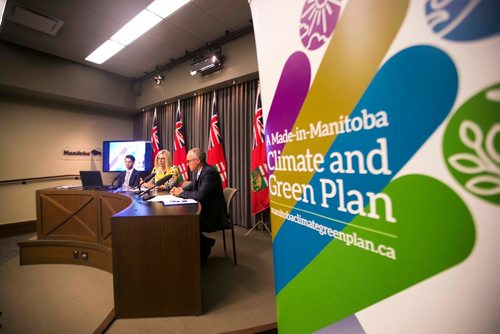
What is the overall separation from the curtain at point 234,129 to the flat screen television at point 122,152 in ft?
3.13

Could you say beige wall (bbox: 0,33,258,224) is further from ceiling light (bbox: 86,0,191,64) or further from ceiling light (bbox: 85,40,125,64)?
ceiling light (bbox: 86,0,191,64)

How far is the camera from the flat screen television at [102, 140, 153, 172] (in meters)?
4.44

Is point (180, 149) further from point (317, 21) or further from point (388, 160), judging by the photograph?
point (388, 160)

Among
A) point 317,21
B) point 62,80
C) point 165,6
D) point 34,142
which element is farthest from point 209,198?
point 34,142

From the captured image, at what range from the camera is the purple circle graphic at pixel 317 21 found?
0.64 m

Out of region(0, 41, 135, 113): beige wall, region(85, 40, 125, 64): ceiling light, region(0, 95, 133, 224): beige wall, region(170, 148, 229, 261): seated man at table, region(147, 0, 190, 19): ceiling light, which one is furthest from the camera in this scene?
region(0, 95, 133, 224): beige wall

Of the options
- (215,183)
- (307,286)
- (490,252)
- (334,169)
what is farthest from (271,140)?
(215,183)

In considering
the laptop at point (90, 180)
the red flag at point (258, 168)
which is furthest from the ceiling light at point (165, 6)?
the laptop at point (90, 180)

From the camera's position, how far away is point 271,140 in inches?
36.7

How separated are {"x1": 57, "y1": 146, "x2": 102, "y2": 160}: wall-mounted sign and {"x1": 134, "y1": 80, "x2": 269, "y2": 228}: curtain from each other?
7.08 ft

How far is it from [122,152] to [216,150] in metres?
2.23

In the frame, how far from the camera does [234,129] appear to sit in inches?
144

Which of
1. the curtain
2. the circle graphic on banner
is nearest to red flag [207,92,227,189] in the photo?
the curtain

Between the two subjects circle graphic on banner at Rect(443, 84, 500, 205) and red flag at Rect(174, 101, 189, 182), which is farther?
red flag at Rect(174, 101, 189, 182)
